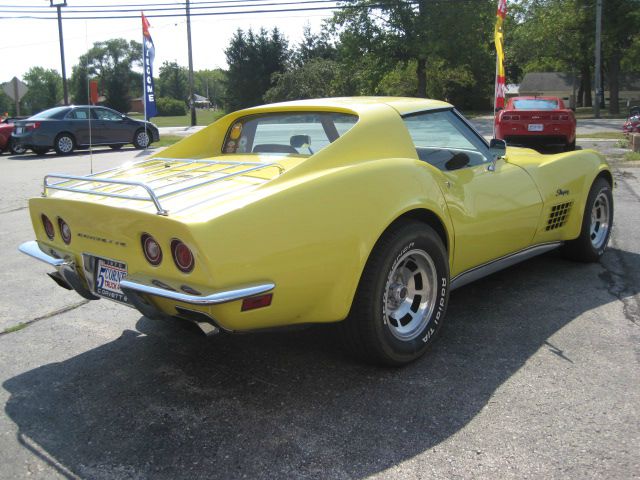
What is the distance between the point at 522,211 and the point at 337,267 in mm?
1776

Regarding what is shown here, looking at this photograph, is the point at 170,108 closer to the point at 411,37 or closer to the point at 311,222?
the point at 411,37

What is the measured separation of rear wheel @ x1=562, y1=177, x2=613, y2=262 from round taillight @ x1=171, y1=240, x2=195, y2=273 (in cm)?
341

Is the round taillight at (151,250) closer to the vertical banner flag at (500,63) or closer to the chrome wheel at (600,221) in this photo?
the chrome wheel at (600,221)

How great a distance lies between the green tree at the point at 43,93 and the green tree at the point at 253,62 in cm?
6692

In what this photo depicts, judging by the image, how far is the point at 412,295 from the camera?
3.34m

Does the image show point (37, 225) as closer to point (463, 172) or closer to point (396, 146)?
point (396, 146)

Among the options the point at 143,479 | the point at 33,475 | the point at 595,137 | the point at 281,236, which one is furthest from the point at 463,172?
the point at 595,137

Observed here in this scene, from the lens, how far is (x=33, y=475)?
7.72ft

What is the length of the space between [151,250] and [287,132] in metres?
1.42

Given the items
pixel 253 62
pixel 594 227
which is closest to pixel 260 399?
pixel 594 227

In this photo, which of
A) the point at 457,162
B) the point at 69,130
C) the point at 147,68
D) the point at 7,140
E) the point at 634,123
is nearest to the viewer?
the point at 457,162

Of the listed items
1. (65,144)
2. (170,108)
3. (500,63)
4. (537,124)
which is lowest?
(65,144)

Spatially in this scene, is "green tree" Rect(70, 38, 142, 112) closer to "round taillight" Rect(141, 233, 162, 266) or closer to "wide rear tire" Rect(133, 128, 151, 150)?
"wide rear tire" Rect(133, 128, 151, 150)

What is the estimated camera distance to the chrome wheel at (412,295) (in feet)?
10.5
